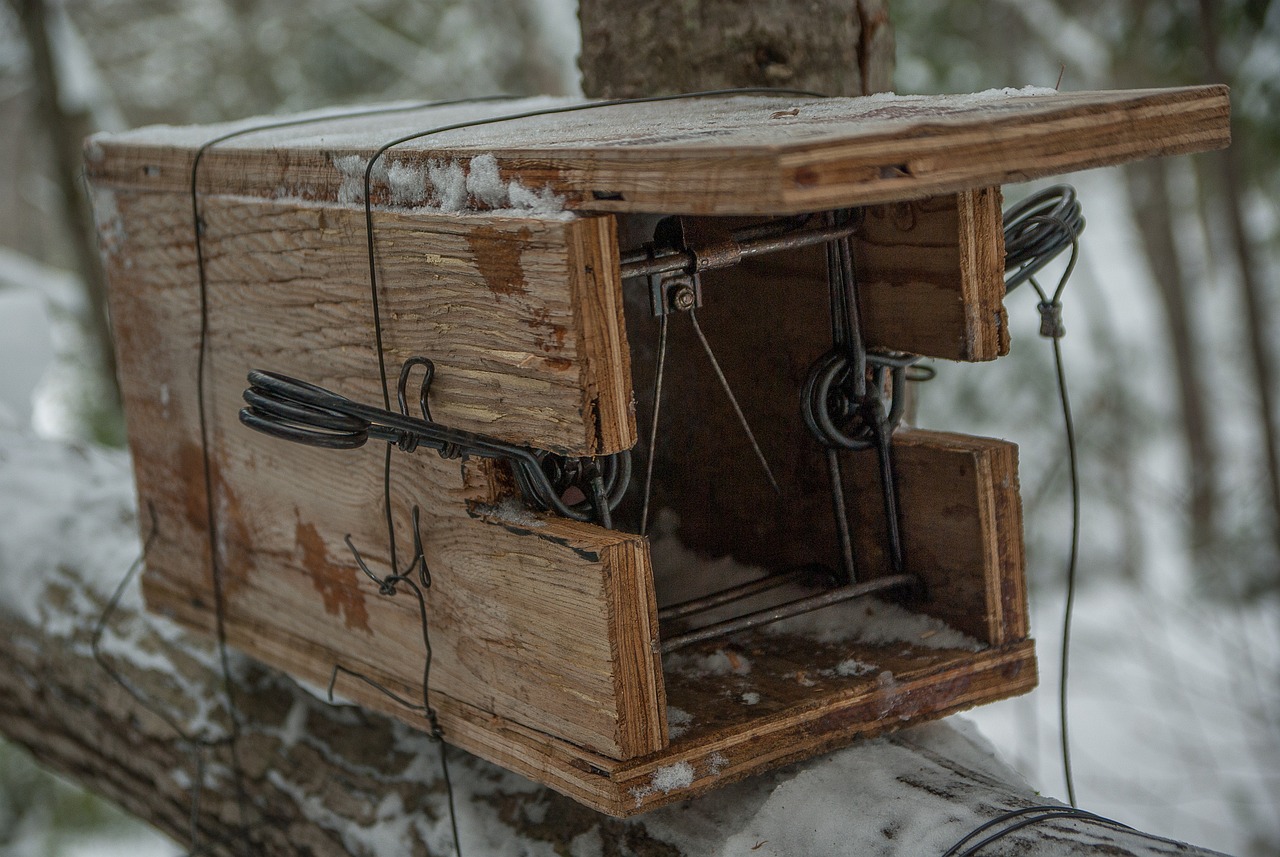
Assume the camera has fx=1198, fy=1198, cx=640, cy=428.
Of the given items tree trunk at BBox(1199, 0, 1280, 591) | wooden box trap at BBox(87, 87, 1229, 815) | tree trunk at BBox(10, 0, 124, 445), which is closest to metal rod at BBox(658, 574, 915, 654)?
wooden box trap at BBox(87, 87, 1229, 815)

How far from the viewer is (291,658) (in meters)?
1.51

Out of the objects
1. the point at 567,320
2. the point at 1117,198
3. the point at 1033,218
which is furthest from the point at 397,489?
the point at 1117,198

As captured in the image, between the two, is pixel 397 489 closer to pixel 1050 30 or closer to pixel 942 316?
pixel 942 316

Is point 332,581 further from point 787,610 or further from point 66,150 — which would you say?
point 66,150

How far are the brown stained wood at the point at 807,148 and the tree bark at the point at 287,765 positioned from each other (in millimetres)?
571

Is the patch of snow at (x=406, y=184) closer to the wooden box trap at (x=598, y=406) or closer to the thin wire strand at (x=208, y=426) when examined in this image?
the wooden box trap at (x=598, y=406)

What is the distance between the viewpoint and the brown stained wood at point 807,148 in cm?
81

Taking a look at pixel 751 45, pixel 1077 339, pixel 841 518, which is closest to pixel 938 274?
pixel 841 518

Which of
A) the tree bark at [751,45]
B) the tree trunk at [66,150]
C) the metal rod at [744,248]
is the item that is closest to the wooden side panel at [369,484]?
the metal rod at [744,248]

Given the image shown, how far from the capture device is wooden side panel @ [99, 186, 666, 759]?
41.3 inches

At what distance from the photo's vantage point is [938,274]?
121 cm

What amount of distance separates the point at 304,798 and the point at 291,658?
0.64 ft

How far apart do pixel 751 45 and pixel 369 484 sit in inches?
35.7

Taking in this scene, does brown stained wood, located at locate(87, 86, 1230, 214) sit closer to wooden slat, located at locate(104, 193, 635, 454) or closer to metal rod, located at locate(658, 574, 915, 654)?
wooden slat, located at locate(104, 193, 635, 454)
